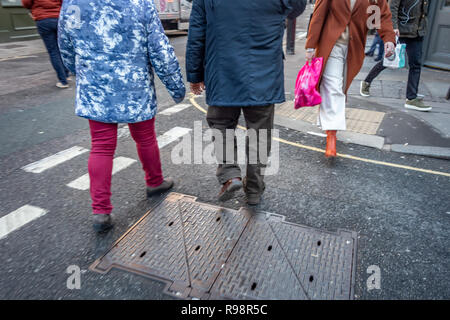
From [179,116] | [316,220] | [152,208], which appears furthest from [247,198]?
[179,116]

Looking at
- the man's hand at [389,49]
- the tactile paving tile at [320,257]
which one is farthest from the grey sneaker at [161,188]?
the man's hand at [389,49]

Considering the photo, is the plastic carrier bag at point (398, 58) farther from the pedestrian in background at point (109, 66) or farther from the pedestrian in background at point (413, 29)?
the pedestrian in background at point (109, 66)

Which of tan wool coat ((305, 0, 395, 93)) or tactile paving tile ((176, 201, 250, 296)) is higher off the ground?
tan wool coat ((305, 0, 395, 93))

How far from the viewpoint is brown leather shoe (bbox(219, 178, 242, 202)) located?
9.21 ft

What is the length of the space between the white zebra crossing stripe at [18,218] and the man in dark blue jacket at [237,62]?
1478 mm

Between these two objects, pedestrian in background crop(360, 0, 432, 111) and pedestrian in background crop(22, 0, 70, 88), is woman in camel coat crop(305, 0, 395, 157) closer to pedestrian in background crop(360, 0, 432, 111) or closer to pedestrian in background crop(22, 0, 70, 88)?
pedestrian in background crop(360, 0, 432, 111)

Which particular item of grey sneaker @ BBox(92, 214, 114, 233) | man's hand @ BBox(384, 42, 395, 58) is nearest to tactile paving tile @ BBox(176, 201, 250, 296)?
grey sneaker @ BBox(92, 214, 114, 233)

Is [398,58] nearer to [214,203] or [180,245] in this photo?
[214,203]

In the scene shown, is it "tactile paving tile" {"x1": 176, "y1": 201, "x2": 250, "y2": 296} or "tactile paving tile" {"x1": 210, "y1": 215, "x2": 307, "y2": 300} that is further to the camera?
"tactile paving tile" {"x1": 176, "y1": 201, "x2": 250, "y2": 296}

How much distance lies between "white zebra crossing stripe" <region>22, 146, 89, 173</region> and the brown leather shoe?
1910 mm

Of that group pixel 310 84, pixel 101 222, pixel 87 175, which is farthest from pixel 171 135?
pixel 101 222

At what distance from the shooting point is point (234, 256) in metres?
2.38

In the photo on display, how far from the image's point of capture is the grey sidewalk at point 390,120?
4273mm

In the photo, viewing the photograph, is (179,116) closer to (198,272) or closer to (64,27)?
(64,27)
